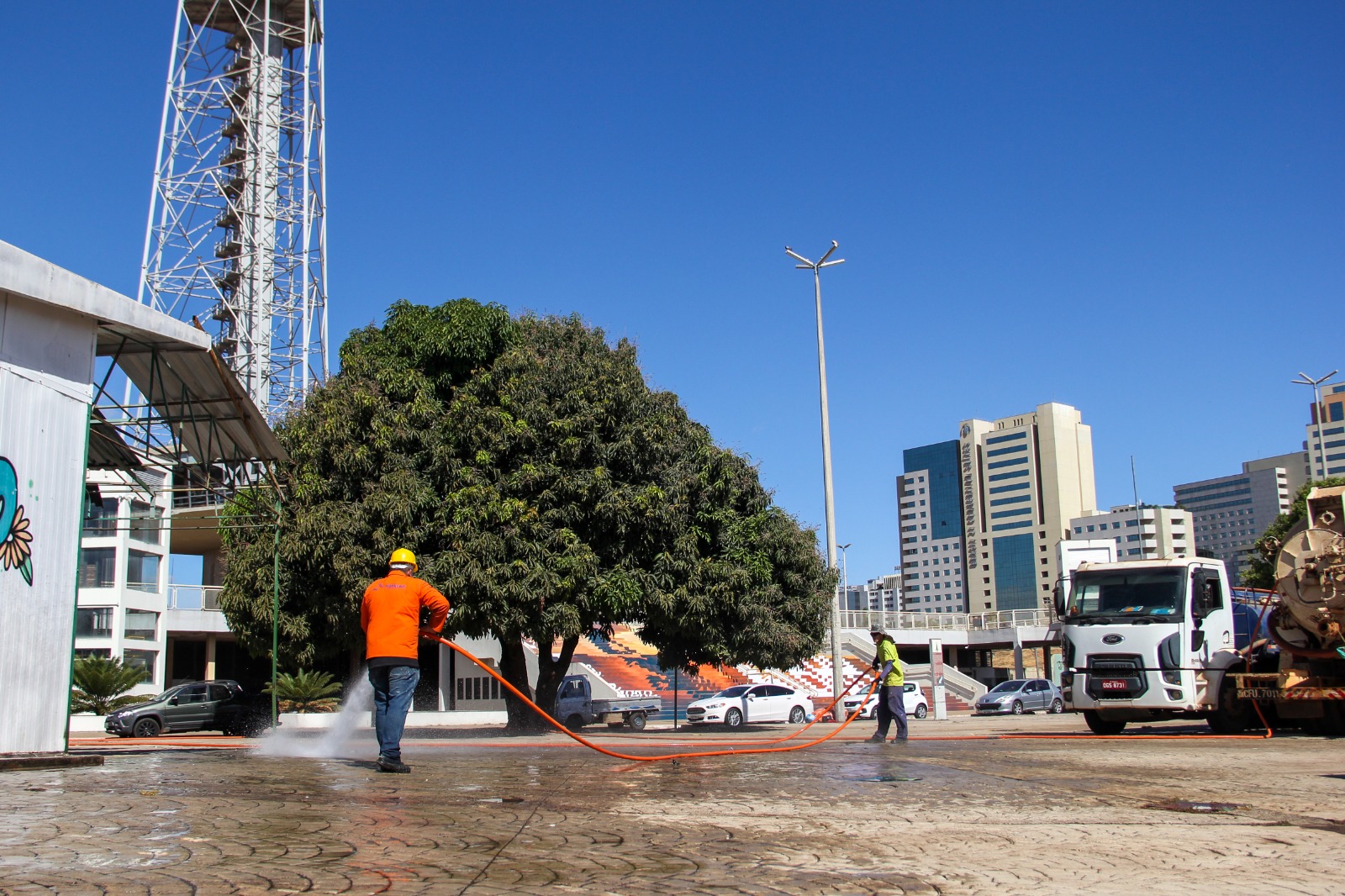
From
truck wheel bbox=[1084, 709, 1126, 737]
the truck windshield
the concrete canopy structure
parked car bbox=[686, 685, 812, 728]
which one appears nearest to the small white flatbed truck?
parked car bbox=[686, 685, 812, 728]

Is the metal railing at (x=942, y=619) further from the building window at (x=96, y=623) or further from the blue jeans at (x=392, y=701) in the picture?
the blue jeans at (x=392, y=701)

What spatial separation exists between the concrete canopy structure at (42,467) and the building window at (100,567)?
32931 mm

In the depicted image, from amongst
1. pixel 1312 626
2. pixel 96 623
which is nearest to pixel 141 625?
pixel 96 623

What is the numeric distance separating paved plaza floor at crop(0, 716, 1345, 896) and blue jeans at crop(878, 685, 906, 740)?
14.6 ft

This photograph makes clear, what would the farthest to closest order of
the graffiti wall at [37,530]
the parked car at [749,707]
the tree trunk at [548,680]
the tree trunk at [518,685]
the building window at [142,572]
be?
1. the building window at [142,572]
2. the parked car at [749,707]
3. the tree trunk at [548,680]
4. the tree trunk at [518,685]
5. the graffiti wall at [37,530]

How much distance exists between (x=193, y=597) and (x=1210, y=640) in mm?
37579

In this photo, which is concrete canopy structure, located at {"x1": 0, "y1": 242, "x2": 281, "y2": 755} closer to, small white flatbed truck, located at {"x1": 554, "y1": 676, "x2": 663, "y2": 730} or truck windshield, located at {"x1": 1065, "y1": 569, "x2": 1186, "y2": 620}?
truck windshield, located at {"x1": 1065, "y1": 569, "x2": 1186, "y2": 620}

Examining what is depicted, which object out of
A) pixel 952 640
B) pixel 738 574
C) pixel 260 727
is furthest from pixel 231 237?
pixel 952 640

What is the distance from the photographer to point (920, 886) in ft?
15.4

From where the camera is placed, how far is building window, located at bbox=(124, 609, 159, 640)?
134 ft

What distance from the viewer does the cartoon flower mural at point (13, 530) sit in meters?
10.1

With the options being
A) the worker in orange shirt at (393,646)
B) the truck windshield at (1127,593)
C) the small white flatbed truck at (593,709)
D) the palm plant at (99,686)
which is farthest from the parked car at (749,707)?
the worker in orange shirt at (393,646)

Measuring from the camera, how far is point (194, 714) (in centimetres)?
2977

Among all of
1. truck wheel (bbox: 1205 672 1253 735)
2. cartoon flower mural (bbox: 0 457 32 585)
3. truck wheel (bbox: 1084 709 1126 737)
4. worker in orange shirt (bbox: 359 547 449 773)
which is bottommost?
truck wheel (bbox: 1084 709 1126 737)
